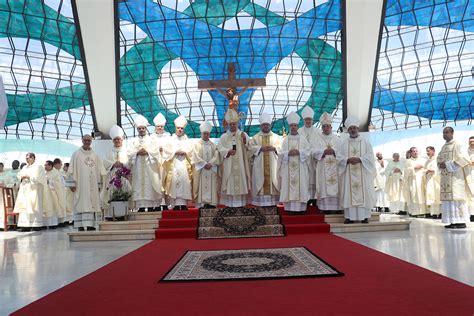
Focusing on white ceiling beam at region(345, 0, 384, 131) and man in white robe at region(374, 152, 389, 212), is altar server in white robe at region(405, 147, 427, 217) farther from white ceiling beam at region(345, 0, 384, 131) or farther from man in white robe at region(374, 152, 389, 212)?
white ceiling beam at region(345, 0, 384, 131)

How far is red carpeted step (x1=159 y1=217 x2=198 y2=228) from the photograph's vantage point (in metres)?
8.59

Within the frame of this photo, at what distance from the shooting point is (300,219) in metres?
8.63

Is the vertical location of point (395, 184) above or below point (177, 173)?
below

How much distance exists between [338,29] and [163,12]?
726cm

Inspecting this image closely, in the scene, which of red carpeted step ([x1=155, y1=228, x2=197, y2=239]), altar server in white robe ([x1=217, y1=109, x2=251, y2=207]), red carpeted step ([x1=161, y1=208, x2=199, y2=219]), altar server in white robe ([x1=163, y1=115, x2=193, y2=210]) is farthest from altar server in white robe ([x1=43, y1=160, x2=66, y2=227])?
altar server in white robe ([x1=217, y1=109, x2=251, y2=207])

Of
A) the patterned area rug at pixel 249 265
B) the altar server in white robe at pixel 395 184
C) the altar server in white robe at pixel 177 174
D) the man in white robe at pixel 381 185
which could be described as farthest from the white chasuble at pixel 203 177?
the man in white robe at pixel 381 185

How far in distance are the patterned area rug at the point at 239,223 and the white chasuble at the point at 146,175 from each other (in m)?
1.26

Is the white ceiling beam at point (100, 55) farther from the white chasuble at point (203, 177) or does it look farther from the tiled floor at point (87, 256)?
the tiled floor at point (87, 256)

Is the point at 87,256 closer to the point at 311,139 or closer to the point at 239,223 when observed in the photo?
the point at 239,223

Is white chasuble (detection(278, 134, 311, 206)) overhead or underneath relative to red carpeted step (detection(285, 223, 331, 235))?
overhead

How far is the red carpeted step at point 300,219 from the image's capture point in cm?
860

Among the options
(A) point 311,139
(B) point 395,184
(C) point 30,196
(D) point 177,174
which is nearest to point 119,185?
(D) point 177,174

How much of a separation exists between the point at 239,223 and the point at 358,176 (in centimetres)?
237

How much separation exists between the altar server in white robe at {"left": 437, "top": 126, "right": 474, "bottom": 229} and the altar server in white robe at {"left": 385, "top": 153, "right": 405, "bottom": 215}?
16.0ft
